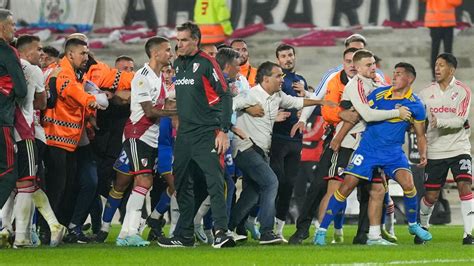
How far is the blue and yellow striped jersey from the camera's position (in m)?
15.8

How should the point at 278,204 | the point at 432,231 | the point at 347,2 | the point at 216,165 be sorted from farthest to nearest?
the point at 347,2
the point at 432,231
the point at 278,204
the point at 216,165

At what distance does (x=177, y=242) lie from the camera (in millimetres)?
15258

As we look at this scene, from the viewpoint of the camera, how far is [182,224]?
15156 mm

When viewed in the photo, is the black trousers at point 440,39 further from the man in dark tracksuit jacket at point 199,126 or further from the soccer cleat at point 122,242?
the man in dark tracksuit jacket at point 199,126

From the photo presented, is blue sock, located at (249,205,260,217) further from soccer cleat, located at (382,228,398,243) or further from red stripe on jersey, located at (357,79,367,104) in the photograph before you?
red stripe on jersey, located at (357,79,367,104)

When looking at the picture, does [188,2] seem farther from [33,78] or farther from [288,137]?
[33,78]

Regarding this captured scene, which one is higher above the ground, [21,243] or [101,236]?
[21,243]

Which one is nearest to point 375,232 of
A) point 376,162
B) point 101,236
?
point 376,162

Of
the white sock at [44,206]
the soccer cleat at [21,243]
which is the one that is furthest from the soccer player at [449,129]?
the soccer cleat at [21,243]

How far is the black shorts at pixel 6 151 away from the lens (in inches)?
566

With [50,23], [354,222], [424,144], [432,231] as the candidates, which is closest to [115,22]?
[50,23]

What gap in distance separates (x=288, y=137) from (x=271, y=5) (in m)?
11.8

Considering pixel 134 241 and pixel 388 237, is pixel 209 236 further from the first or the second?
pixel 388 237

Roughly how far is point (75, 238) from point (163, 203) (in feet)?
3.40
